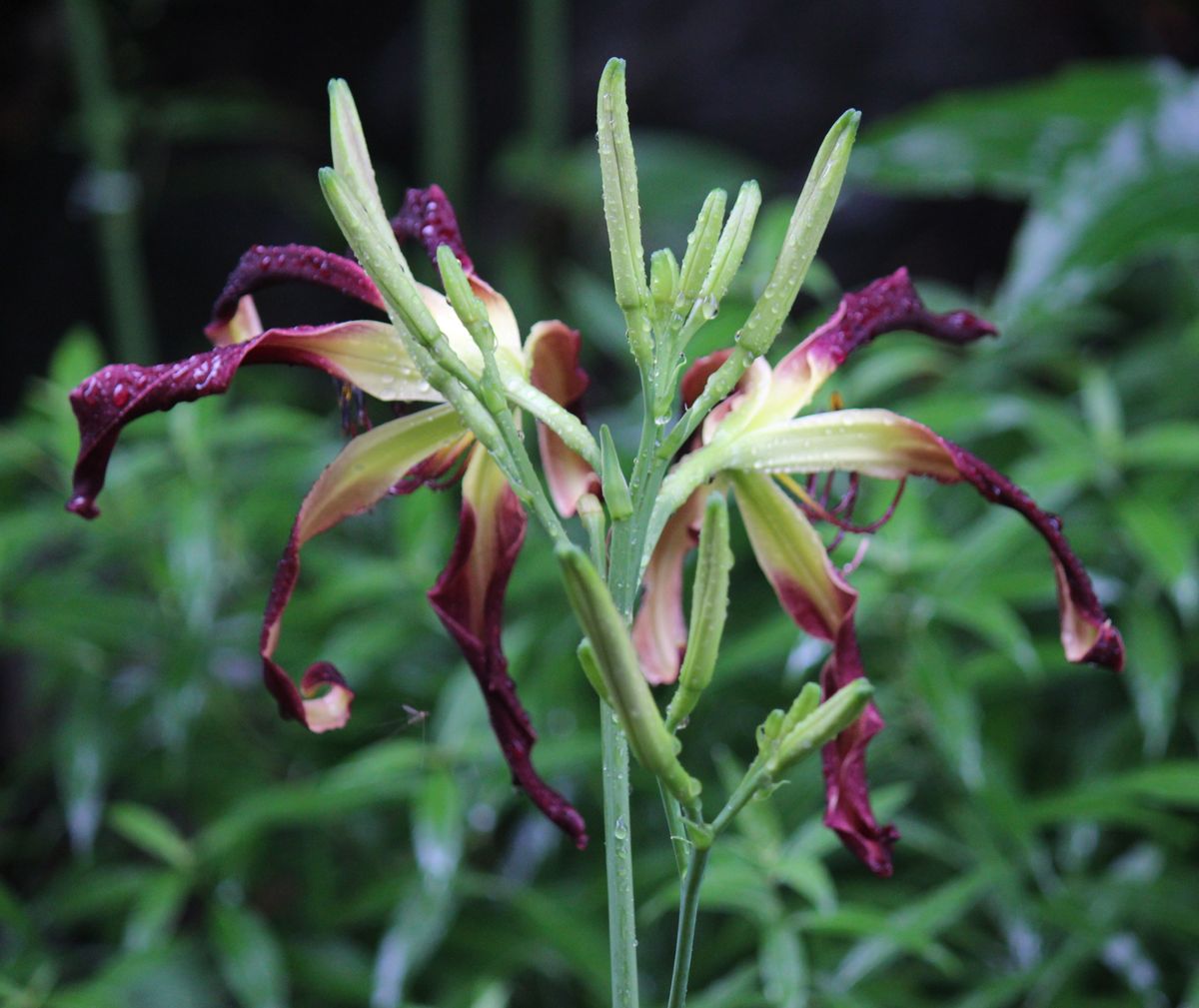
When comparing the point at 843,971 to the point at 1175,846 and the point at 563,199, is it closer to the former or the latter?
the point at 1175,846

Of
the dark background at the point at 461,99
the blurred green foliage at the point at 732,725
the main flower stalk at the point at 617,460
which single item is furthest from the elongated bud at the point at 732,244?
the dark background at the point at 461,99

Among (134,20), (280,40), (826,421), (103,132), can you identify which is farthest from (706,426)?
(280,40)

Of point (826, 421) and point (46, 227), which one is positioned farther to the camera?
point (46, 227)

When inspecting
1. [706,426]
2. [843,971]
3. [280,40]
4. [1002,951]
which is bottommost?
[1002,951]

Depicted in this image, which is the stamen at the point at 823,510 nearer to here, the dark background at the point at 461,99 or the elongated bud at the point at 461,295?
the elongated bud at the point at 461,295

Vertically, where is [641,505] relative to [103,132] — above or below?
above

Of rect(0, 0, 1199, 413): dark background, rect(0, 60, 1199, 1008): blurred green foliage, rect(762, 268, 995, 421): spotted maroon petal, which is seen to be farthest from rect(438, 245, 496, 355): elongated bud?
rect(0, 0, 1199, 413): dark background
